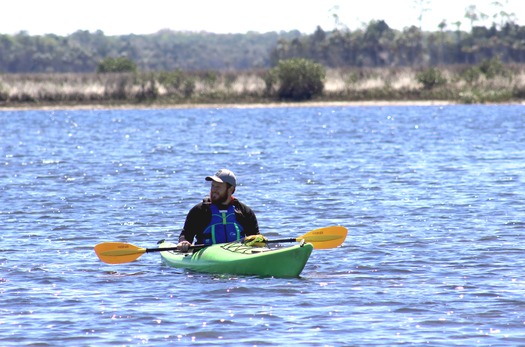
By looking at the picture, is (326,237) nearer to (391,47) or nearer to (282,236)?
(282,236)

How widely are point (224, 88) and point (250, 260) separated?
55.4m

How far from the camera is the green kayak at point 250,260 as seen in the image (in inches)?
467

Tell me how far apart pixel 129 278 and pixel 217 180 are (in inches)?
57.7

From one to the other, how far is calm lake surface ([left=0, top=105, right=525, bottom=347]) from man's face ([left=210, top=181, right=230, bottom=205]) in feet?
2.84

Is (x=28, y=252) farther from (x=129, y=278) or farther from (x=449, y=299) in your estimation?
(x=449, y=299)

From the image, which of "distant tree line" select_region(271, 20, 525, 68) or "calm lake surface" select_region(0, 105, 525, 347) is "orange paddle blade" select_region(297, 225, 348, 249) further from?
"distant tree line" select_region(271, 20, 525, 68)

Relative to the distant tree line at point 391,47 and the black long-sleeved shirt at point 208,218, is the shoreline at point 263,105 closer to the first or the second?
the black long-sleeved shirt at point 208,218

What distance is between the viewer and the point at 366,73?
6819 centimetres

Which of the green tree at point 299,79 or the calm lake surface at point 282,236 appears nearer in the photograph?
the calm lake surface at point 282,236

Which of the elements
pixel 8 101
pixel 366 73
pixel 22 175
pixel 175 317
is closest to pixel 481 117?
pixel 366 73

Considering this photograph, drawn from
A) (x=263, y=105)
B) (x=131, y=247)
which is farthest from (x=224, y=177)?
(x=263, y=105)

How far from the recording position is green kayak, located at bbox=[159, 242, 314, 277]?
11.9m

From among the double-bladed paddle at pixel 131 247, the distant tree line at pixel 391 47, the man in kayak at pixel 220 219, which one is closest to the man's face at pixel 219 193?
the man in kayak at pixel 220 219

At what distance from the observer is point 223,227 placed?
12.7m
